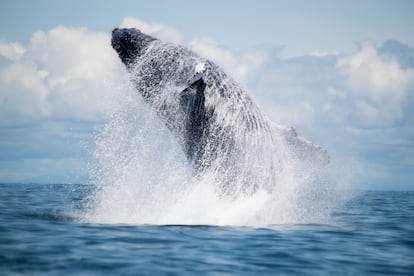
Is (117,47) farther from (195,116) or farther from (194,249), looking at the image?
(194,249)

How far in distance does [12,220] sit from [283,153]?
6305 mm

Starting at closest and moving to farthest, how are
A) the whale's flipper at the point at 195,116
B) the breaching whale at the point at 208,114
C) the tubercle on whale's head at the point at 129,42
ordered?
the whale's flipper at the point at 195,116
the breaching whale at the point at 208,114
the tubercle on whale's head at the point at 129,42

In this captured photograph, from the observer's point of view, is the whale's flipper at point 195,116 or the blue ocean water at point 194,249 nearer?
the blue ocean water at point 194,249

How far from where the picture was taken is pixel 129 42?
12320mm

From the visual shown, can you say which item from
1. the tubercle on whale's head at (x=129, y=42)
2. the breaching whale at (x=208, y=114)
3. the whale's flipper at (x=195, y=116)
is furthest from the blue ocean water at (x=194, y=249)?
the tubercle on whale's head at (x=129, y=42)

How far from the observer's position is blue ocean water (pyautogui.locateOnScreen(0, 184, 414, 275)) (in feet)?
23.3

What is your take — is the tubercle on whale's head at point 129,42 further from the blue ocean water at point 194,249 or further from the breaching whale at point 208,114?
the blue ocean water at point 194,249

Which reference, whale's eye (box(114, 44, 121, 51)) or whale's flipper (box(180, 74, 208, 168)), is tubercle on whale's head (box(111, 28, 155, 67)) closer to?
whale's eye (box(114, 44, 121, 51))

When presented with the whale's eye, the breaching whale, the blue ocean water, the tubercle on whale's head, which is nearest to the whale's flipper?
the breaching whale

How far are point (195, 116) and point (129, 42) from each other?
244 centimetres

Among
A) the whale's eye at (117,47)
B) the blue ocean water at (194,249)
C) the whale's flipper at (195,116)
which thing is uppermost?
the whale's eye at (117,47)

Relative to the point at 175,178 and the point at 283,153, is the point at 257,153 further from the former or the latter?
the point at 175,178

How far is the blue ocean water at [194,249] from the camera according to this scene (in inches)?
279

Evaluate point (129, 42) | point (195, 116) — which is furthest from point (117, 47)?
point (195, 116)
